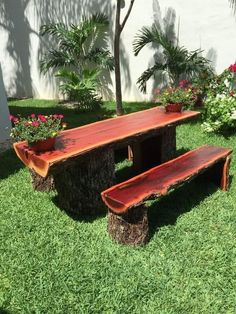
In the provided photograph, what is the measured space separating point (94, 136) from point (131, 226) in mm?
1220

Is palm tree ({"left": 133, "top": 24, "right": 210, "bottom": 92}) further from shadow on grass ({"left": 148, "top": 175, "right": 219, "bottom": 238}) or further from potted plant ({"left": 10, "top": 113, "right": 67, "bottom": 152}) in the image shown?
potted plant ({"left": 10, "top": 113, "right": 67, "bottom": 152})

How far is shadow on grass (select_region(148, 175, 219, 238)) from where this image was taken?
12.1ft

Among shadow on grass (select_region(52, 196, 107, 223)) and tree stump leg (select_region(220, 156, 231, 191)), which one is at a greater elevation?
tree stump leg (select_region(220, 156, 231, 191))

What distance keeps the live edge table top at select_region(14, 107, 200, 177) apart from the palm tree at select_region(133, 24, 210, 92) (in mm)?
2951

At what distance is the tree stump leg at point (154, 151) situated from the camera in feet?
16.2

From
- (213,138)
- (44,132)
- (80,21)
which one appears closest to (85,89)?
(80,21)

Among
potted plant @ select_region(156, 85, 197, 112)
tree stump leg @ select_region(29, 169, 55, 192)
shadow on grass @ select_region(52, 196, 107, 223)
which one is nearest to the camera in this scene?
shadow on grass @ select_region(52, 196, 107, 223)

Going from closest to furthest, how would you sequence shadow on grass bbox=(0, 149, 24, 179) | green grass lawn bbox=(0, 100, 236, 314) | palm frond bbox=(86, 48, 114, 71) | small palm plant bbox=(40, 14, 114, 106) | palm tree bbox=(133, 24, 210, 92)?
green grass lawn bbox=(0, 100, 236, 314), shadow on grass bbox=(0, 149, 24, 179), palm tree bbox=(133, 24, 210, 92), small palm plant bbox=(40, 14, 114, 106), palm frond bbox=(86, 48, 114, 71)

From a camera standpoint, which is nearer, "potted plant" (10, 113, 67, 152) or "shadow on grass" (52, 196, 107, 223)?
"potted plant" (10, 113, 67, 152)

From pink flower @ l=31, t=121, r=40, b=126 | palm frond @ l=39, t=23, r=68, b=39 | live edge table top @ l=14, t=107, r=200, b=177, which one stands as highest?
palm frond @ l=39, t=23, r=68, b=39

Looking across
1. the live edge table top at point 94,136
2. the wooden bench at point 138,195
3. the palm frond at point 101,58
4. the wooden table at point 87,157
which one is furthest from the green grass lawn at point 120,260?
the palm frond at point 101,58

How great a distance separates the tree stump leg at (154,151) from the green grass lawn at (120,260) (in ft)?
2.63

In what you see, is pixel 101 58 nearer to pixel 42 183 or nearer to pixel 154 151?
pixel 154 151

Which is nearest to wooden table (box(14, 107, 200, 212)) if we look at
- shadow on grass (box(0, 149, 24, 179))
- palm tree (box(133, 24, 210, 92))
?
shadow on grass (box(0, 149, 24, 179))
